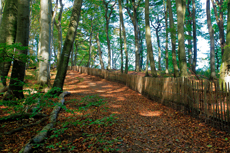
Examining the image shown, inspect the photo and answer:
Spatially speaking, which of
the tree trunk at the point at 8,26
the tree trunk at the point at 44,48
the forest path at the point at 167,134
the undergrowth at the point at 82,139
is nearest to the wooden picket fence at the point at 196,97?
the forest path at the point at 167,134

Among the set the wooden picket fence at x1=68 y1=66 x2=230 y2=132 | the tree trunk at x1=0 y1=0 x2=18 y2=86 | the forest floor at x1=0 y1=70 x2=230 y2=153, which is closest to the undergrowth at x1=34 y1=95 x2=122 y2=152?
the forest floor at x1=0 y1=70 x2=230 y2=153

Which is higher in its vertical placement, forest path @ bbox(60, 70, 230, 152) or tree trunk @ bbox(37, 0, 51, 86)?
tree trunk @ bbox(37, 0, 51, 86)

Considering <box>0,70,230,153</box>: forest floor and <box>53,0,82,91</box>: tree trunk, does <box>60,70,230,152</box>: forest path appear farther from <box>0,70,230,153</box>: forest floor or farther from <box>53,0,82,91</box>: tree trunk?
<box>53,0,82,91</box>: tree trunk

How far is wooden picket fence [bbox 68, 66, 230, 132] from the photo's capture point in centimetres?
360

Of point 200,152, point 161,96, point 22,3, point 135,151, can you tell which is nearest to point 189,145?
point 200,152

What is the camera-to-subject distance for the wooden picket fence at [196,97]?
3.60 metres

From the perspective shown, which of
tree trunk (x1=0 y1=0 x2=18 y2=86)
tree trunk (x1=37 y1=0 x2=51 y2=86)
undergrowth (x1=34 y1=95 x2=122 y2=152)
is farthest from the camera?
tree trunk (x1=37 y1=0 x2=51 y2=86)

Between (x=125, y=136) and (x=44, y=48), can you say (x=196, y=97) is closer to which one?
(x=125, y=136)

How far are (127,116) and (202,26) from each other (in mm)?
21547

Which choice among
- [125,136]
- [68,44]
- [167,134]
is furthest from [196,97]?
[68,44]

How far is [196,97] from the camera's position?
4.46 m

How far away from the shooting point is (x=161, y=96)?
21.6 ft

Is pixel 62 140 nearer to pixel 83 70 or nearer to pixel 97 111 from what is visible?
pixel 97 111

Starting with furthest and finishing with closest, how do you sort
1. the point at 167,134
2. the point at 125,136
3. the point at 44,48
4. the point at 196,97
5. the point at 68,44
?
the point at 44,48
the point at 68,44
the point at 196,97
the point at 167,134
the point at 125,136
